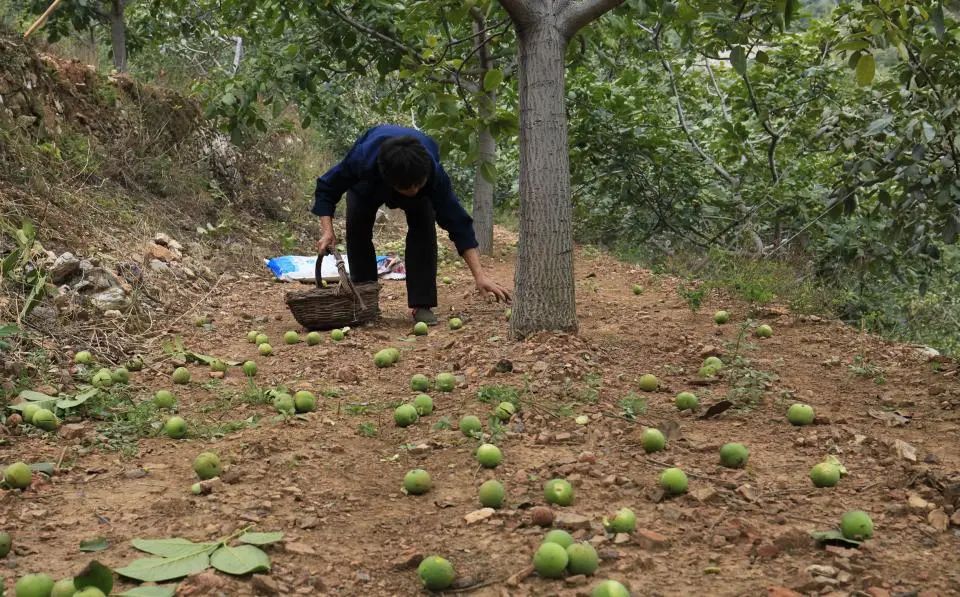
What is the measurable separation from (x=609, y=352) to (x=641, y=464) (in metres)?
1.56

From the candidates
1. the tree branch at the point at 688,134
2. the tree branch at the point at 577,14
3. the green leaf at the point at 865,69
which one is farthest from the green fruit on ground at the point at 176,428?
the tree branch at the point at 688,134

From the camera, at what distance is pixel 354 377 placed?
14.2 feet

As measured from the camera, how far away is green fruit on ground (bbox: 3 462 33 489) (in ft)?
8.87

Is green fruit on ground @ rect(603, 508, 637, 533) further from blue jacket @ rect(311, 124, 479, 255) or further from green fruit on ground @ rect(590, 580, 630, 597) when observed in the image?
blue jacket @ rect(311, 124, 479, 255)

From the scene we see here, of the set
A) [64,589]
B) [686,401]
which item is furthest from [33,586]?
[686,401]

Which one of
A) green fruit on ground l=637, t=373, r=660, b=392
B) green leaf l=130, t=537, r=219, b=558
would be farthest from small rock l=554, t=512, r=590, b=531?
green fruit on ground l=637, t=373, r=660, b=392

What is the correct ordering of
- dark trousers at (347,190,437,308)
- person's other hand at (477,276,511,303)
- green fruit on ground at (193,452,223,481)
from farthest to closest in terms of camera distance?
dark trousers at (347,190,437,308)
person's other hand at (477,276,511,303)
green fruit on ground at (193,452,223,481)

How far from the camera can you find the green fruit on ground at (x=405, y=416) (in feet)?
11.3

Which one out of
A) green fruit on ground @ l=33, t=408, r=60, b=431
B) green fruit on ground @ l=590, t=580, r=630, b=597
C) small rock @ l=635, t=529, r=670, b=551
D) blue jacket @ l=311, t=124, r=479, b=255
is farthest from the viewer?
blue jacket @ l=311, t=124, r=479, b=255

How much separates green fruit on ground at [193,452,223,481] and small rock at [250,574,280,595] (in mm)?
890

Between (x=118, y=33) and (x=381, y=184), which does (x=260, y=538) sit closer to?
(x=381, y=184)

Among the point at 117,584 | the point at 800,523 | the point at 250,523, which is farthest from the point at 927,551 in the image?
the point at 117,584

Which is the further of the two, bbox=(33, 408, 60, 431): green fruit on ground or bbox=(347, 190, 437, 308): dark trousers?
bbox=(347, 190, 437, 308): dark trousers

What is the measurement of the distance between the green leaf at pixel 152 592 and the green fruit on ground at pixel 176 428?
1425 mm
